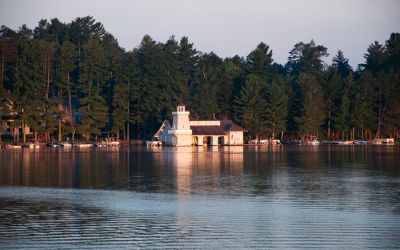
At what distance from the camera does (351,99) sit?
5017 inches

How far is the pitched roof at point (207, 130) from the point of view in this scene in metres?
114

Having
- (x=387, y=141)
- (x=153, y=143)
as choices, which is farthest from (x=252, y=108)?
(x=387, y=141)

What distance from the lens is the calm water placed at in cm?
2542

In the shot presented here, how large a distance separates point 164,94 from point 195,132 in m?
9.36

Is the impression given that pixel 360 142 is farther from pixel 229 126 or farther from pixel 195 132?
pixel 195 132

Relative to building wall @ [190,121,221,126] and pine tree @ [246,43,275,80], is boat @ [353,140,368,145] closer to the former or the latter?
pine tree @ [246,43,275,80]

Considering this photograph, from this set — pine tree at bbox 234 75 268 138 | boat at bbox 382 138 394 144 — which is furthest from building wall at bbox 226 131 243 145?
boat at bbox 382 138 394 144

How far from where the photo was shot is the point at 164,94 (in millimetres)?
119438

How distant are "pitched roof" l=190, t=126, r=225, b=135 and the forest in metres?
5.89

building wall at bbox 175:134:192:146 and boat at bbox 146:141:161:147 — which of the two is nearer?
building wall at bbox 175:134:192:146

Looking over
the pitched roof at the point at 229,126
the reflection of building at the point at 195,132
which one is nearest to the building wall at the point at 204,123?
the reflection of building at the point at 195,132

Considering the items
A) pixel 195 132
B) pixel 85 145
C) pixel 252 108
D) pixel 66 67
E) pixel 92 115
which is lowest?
pixel 85 145

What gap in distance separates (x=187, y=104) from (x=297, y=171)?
64365mm

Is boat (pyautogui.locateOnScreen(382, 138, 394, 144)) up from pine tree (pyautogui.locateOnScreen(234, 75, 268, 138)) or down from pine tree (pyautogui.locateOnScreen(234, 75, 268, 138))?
down
